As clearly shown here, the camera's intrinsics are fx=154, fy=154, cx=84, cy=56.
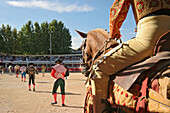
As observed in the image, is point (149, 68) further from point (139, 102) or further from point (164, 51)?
point (139, 102)

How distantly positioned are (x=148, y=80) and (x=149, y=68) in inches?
5.4

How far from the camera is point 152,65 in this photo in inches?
69.1

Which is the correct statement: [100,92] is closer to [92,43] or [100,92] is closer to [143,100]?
[143,100]

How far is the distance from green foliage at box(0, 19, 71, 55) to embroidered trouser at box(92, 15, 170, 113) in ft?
138

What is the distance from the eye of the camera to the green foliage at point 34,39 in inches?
1697

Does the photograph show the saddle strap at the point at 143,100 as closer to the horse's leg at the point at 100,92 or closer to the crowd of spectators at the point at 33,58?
the horse's leg at the point at 100,92

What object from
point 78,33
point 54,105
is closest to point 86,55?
point 78,33

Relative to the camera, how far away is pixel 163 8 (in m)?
1.86

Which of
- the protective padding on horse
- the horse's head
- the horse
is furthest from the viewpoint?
the horse's head

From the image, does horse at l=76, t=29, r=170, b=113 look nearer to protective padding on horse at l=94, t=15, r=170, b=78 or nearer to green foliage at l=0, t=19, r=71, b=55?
protective padding on horse at l=94, t=15, r=170, b=78

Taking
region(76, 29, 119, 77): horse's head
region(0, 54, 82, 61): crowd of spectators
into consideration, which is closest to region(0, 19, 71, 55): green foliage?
region(0, 54, 82, 61): crowd of spectators

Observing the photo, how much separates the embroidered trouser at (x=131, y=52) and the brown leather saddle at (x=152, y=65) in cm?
9

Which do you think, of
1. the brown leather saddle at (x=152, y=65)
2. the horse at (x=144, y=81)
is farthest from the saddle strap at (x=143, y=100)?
the brown leather saddle at (x=152, y=65)

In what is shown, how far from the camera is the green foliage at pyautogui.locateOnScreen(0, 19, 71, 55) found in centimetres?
4309
